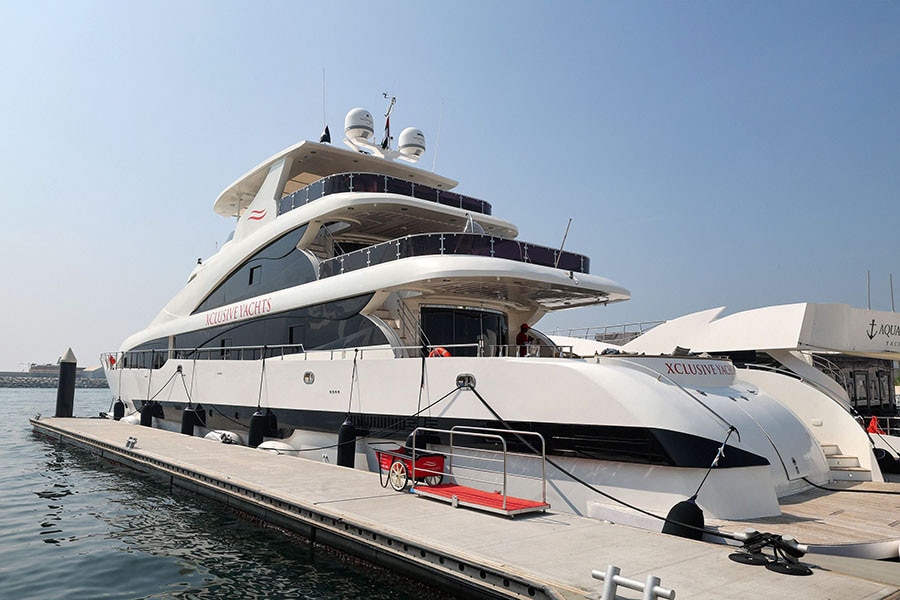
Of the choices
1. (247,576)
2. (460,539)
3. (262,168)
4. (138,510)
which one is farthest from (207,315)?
(460,539)

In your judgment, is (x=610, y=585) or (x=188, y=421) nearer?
(x=610, y=585)

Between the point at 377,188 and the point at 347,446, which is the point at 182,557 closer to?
the point at 347,446

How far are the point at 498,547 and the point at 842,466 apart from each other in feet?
23.5

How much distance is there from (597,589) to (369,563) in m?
3.04

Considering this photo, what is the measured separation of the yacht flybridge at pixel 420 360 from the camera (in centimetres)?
780

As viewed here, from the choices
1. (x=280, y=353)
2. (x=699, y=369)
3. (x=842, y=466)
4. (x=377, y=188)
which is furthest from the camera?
(x=280, y=353)

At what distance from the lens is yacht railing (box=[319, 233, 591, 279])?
36.7 ft

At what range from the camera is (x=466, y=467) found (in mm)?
9711

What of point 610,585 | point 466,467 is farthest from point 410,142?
point 610,585

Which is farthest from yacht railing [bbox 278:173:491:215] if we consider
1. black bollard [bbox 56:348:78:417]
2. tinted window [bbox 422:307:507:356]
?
black bollard [bbox 56:348:78:417]

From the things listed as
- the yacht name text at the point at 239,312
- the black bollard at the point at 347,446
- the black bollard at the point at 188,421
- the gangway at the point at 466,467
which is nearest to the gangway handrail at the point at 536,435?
the gangway at the point at 466,467

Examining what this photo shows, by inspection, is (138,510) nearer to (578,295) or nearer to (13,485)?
(13,485)

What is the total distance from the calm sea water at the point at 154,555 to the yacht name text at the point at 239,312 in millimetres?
5208

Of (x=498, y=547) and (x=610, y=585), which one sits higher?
(x=610, y=585)
